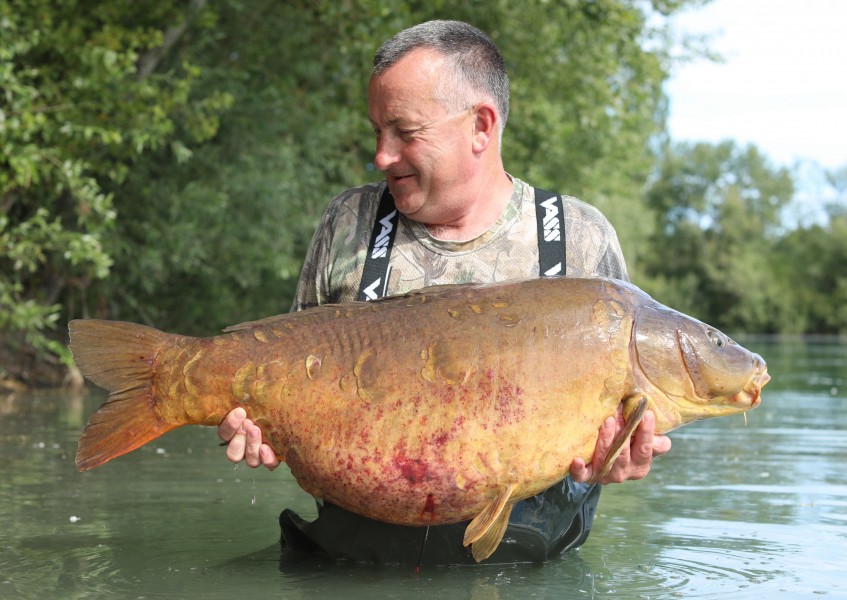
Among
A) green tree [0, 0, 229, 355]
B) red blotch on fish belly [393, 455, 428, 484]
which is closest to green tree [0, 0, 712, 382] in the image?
green tree [0, 0, 229, 355]

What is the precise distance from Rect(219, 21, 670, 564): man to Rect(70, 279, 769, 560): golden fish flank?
2.03 ft

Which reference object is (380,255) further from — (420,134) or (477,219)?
(420,134)

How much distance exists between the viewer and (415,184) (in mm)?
4297

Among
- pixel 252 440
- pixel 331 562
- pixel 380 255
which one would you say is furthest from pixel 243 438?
pixel 380 255

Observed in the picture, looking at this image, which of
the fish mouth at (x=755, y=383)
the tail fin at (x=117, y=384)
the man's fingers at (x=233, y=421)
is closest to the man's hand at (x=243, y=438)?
the man's fingers at (x=233, y=421)

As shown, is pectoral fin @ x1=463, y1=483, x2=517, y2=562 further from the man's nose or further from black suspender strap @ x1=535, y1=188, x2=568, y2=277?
the man's nose

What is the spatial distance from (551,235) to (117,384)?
168 centimetres

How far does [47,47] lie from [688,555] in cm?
928

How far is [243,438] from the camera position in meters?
3.75

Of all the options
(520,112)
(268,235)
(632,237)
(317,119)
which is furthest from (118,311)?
(632,237)

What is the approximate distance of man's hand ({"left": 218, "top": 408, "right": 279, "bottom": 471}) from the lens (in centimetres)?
373

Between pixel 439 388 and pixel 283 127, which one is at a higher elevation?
pixel 283 127

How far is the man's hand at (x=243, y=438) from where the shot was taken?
373 cm

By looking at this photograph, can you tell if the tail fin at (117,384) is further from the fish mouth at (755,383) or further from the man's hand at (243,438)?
the fish mouth at (755,383)
